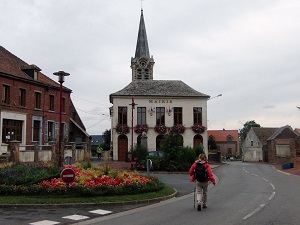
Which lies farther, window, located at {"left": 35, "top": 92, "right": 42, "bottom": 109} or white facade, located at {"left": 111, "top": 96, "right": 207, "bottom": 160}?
white facade, located at {"left": 111, "top": 96, "right": 207, "bottom": 160}

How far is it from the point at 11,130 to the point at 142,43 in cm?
4031

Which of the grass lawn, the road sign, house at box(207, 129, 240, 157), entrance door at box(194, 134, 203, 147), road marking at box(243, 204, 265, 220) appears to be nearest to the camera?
road marking at box(243, 204, 265, 220)

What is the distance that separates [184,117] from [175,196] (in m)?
30.9

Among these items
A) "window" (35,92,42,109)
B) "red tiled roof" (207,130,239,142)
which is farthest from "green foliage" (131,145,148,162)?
"red tiled roof" (207,130,239,142)

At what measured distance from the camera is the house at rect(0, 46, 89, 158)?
32.3 meters

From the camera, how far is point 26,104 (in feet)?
114

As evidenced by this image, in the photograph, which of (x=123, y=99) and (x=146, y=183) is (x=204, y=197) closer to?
(x=146, y=183)

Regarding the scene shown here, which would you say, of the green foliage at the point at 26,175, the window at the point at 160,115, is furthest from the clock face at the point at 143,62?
the green foliage at the point at 26,175

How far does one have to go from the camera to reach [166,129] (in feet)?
147

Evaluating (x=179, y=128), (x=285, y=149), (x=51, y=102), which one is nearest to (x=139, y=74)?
(x=179, y=128)

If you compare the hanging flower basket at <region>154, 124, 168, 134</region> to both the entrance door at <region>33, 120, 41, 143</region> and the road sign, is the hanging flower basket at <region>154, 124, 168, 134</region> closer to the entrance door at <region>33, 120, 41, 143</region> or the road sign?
the entrance door at <region>33, 120, 41, 143</region>

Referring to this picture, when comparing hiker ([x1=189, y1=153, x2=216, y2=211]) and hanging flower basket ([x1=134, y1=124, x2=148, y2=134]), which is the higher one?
hanging flower basket ([x1=134, y1=124, x2=148, y2=134])

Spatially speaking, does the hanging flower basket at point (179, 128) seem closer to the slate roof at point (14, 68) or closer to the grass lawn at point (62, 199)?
the slate roof at point (14, 68)

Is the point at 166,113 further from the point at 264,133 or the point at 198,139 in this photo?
the point at 264,133
